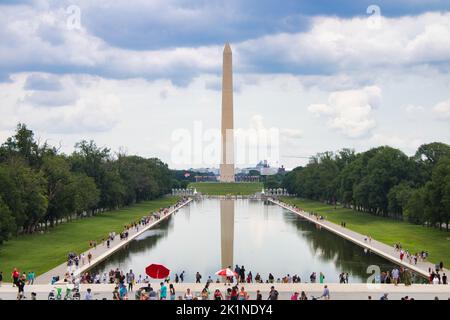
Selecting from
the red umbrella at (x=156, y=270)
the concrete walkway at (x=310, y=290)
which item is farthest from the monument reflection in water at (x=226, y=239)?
the red umbrella at (x=156, y=270)

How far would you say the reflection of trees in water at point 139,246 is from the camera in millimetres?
35219

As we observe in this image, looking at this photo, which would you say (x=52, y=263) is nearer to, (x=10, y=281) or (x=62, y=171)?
(x=10, y=281)

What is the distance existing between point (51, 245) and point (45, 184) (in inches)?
521

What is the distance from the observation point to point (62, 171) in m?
57.3

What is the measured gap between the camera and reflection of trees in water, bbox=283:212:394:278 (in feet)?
112

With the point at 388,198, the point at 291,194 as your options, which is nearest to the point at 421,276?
the point at 388,198

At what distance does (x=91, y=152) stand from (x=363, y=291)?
56.9 meters

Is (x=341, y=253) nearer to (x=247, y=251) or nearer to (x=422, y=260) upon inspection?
(x=247, y=251)

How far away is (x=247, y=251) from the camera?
40.6m

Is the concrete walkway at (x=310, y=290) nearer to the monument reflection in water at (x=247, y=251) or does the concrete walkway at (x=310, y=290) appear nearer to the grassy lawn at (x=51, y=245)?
the monument reflection in water at (x=247, y=251)

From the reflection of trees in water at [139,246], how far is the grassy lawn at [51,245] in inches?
96.1

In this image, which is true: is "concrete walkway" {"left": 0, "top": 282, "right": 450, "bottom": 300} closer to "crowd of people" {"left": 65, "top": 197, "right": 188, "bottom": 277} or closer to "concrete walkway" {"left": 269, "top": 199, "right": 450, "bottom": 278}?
"crowd of people" {"left": 65, "top": 197, "right": 188, "bottom": 277}

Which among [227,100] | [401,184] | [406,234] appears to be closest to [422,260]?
[406,234]
